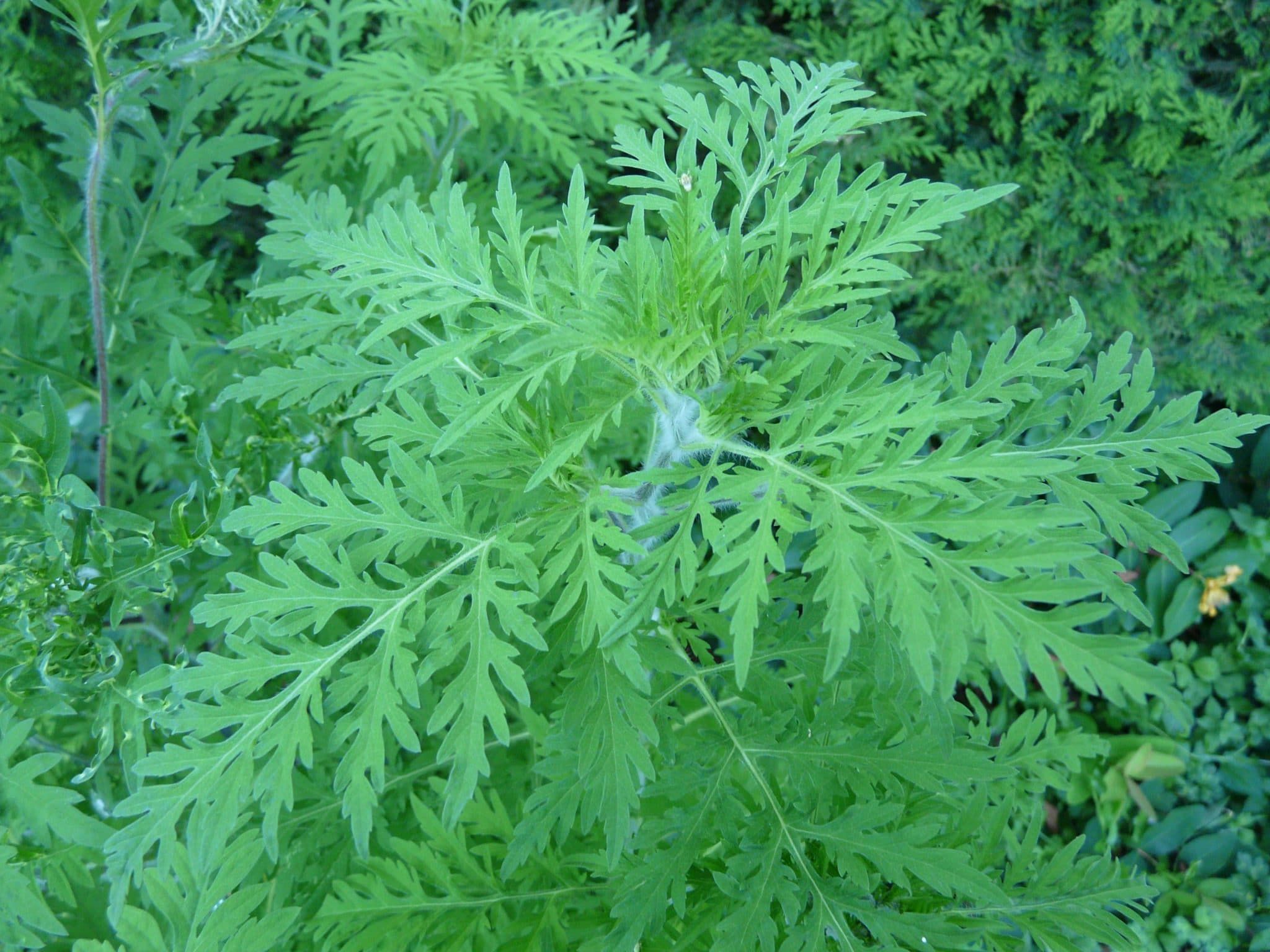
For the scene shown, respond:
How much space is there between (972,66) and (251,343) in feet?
6.95

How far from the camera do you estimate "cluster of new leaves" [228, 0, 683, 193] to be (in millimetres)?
1969

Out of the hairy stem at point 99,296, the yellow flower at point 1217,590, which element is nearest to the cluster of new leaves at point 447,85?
the hairy stem at point 99,296

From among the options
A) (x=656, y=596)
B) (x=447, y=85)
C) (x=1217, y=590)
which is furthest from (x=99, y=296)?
(x=1217, y=590)

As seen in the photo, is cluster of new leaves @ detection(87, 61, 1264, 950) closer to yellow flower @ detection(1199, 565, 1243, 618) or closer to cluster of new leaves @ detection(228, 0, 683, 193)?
cluster of new leaves @ detection(228, 0, 683, 193)

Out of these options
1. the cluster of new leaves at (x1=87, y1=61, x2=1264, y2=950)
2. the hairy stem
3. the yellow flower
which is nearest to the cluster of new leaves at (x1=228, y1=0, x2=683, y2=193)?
the hairy stem

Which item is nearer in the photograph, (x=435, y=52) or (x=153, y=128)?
(x=153, y=128)

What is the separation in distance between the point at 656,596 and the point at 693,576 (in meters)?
0.05

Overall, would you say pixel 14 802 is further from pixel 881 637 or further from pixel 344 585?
pixel 881 637

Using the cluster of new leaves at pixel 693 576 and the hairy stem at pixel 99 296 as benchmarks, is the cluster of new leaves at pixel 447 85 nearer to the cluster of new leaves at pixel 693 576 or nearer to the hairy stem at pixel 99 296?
the hairy stem at pixel 99 296

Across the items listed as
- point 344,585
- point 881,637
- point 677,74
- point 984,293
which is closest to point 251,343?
point 344,585

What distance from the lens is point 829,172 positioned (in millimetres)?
1111

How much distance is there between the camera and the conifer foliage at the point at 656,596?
0.95 m

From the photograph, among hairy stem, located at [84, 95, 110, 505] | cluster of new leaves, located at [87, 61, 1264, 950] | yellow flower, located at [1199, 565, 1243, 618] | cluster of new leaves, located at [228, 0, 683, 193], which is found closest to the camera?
cluster of new leaves, located at [87, 61, 1264, 950]

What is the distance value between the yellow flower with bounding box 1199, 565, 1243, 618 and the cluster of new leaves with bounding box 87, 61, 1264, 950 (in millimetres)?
1641
